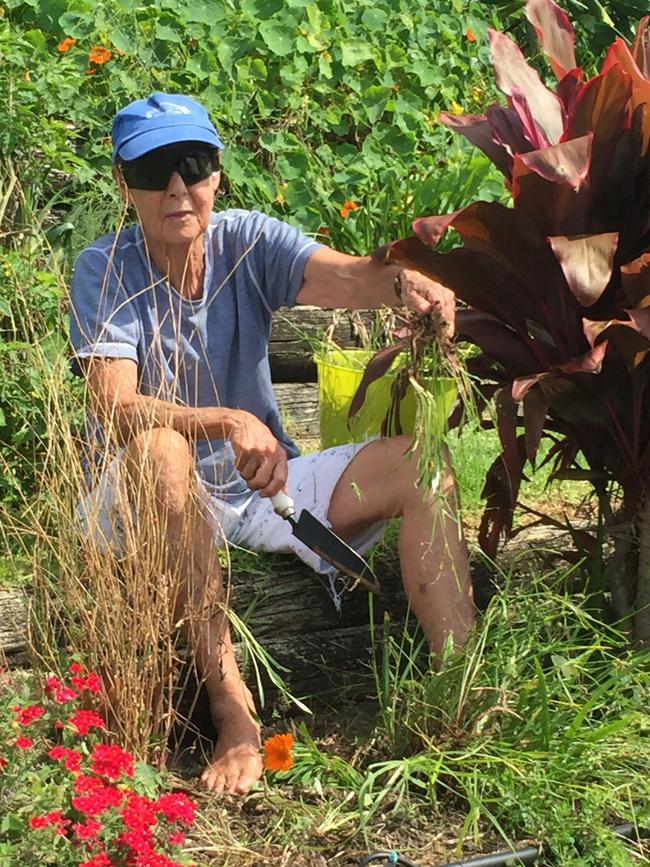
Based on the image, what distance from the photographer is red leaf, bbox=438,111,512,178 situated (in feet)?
11.4

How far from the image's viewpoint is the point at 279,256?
139 inches

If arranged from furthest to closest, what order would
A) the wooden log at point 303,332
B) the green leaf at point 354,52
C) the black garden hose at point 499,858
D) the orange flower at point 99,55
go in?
the green leaf at point 354,52 → the orange flower at point 99,55 → the wooden log at point 303,332 → the black garden hose at point 499,858

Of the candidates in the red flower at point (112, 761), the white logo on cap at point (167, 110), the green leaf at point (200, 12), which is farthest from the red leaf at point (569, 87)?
the green leaf at point (200, 12)

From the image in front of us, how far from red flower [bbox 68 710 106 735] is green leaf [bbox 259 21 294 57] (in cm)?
318

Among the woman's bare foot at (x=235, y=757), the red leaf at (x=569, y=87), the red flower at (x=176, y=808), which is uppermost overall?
the red leaf at (x=569, y=87)

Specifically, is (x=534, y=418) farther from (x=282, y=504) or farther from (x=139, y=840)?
(x=139, y=840)

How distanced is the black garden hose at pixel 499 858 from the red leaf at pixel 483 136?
1651 mm

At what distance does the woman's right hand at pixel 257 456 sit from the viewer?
3.05m

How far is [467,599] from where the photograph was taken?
328 cm

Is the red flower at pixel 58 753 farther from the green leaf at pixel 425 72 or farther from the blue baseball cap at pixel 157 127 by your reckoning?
the green leaf at pixel 425 72

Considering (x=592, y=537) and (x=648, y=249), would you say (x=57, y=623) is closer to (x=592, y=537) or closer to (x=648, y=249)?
(x=592, y=537)

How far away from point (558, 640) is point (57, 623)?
1250 mm

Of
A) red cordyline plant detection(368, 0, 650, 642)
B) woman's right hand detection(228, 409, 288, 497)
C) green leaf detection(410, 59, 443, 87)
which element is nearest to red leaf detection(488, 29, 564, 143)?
red cordyline plant detection(368, 0, 650, 642)

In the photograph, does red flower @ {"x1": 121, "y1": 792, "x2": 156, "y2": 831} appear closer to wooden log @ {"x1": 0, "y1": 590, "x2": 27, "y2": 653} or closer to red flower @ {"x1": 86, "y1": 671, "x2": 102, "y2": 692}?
red flower @ {"x1": 86, "y1": 671, "x2": 102, "y2": 692}
